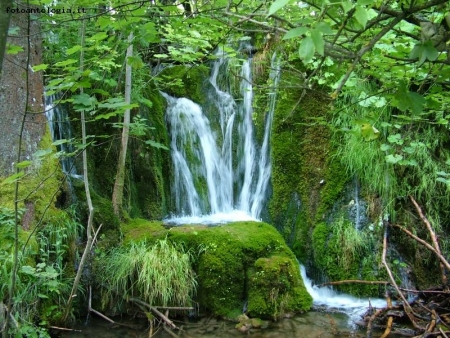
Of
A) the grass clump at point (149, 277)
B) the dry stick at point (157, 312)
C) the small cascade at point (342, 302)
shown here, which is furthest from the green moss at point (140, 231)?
the small cascade at point (342, 302)

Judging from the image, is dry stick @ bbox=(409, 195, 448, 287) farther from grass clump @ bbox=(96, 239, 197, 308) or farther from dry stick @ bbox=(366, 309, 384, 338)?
grass clump @ bbox=(96, 239, 197, 308)

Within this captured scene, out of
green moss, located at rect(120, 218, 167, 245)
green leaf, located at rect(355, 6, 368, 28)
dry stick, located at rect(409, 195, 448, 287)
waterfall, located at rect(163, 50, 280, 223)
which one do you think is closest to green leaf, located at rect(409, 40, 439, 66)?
green leaf, located at rect(355, 6, 368, 28)

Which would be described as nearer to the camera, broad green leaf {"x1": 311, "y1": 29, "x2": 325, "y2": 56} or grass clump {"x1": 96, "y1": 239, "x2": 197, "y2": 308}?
broad green leaf {"x1": 311, "y1": 29, "x2": 325, "y2": 56}

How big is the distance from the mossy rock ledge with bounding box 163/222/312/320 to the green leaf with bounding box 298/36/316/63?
3923 mm

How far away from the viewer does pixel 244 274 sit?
4887 mm

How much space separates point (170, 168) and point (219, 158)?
904mm

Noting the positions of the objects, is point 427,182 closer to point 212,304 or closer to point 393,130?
point 393,130

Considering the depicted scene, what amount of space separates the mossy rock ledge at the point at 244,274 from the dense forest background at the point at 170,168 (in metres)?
0.77

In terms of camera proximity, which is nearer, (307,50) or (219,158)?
(307,50)

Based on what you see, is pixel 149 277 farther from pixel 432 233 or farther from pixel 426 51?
pixel 426 51

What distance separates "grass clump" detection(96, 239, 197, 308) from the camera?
14.6 ft

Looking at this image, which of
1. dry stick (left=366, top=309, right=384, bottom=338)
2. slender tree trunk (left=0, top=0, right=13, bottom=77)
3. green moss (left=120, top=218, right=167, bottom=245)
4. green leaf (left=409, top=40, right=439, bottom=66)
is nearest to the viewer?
slender tree trunk (left=0, top=0, right=13, bottom=77)

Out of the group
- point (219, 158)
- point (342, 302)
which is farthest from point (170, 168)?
point (342, 302)

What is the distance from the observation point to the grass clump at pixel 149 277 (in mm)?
4441
